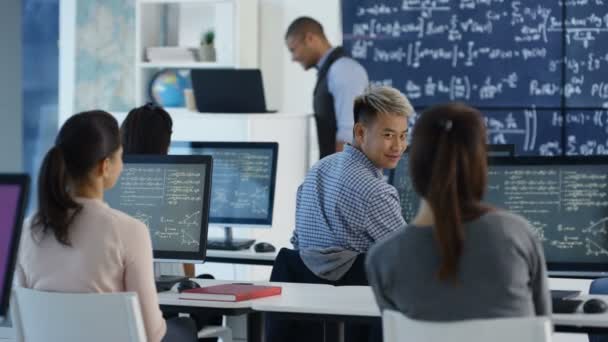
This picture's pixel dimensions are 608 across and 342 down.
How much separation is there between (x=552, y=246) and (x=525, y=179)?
0.23 meters

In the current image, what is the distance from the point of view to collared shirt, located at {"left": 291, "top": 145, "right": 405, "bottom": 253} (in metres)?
3.60

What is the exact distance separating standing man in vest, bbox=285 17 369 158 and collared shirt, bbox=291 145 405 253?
2851 mm

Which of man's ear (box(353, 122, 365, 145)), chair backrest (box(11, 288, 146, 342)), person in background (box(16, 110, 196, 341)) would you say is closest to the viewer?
chair backrest (box(11, 288, 146, 342))

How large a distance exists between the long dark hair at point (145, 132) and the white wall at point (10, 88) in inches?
156

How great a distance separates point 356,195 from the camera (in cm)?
361

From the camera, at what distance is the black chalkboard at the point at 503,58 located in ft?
22.7

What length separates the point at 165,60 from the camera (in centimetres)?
731

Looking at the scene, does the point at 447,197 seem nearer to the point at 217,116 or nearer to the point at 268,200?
the point at 268,200

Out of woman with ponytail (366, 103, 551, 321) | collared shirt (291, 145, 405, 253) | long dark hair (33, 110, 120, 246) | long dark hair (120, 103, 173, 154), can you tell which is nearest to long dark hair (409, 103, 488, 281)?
woman with ponytail (366, 103, 551, 321)

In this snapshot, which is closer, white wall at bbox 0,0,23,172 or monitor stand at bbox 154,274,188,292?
monitor stand at bbox 154,274,188,292

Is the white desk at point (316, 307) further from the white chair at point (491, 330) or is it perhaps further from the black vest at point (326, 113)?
the black vest at point (326, 113)

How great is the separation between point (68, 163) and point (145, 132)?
1.14 meters

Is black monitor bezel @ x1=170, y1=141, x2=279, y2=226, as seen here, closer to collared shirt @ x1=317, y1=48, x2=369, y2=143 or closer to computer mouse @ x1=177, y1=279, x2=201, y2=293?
computer mouse @ x1=177, y1=279, x2=201, y2=293

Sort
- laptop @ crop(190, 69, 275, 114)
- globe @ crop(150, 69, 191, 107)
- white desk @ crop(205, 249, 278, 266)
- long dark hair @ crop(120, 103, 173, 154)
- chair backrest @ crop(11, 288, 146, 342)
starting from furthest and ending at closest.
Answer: globe @ crop(150, 69, 191, 107) < laptop @ crop(190, 69, 275, 114) < white desk @ crop(205, 249, 278, 266) < long dark hair @ crop(120, 103, 173, 154) < chair backrest @ crop(11, 288, 146, 342)
